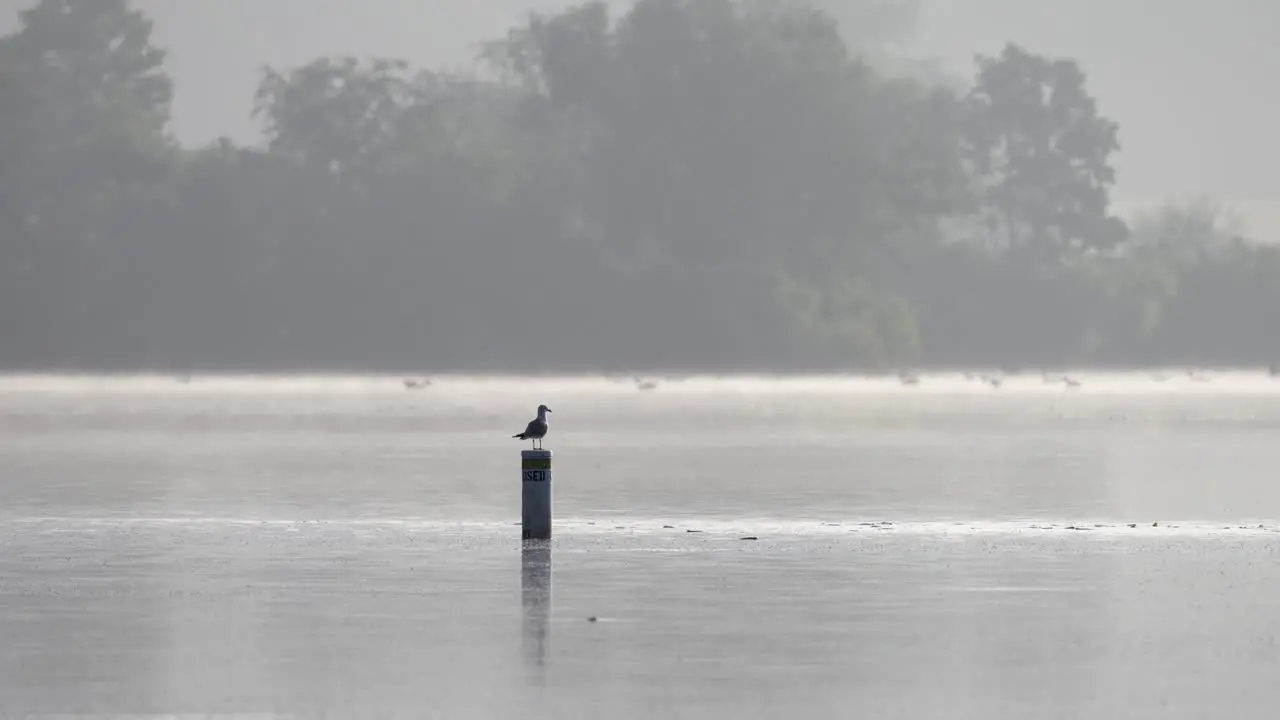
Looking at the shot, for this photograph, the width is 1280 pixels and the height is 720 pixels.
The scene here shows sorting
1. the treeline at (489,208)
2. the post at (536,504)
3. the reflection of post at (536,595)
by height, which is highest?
the treeline at (489,208)

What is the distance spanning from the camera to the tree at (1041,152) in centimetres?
13388

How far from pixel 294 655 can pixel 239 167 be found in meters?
95.7

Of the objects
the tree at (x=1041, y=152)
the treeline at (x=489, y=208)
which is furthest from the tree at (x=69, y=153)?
the tree at (x=1041, y=152)

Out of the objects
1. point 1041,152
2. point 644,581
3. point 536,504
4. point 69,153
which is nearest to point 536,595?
point 644,581

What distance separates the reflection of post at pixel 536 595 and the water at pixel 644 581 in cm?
4

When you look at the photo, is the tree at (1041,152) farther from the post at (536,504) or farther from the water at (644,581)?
the post at (536,504)

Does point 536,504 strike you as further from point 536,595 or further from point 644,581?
point 536,595

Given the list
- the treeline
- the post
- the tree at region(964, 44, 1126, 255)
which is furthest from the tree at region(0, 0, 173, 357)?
the post

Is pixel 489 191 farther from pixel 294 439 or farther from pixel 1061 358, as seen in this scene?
pixel 294 439

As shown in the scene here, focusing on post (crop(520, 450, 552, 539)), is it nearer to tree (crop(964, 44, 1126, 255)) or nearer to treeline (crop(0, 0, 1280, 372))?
treeline (crop(0, 0, 1280, 372))

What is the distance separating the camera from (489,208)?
108m

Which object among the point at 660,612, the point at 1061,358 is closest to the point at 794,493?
the point at 660,612

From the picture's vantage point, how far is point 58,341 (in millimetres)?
100375

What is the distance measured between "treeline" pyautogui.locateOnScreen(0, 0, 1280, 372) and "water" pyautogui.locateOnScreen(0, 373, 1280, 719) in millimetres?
62982
